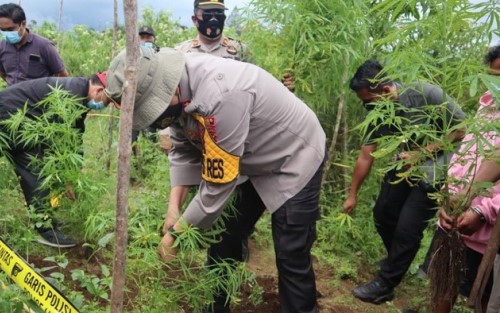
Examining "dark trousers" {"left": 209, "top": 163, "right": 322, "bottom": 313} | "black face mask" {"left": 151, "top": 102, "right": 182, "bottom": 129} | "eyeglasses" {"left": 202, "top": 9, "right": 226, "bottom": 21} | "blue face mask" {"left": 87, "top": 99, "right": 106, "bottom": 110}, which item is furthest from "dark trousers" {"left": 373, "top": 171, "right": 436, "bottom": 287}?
"blue face mask" {"left": 87, "top": 99, "right": 106, "bottom": 110}

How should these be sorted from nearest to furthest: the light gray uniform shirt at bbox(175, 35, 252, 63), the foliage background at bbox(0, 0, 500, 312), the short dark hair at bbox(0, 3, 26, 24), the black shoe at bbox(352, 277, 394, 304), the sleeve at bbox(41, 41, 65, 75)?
the foliage background at bbox(0, 0, 500, 312) < the black shoe at bbox(352, 277, 394, 304) < the light gray uniform shirt at bbox(175, 35, 252, 63) < the short dark hair at bbox(0, 3, 26, 24) < the sleeve at bbox(41, 41, 65, 75)

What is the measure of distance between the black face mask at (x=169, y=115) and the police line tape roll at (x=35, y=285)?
85 cm

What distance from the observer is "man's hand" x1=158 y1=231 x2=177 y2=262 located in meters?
2.37

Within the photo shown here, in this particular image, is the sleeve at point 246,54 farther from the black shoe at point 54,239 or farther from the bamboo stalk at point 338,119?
the black shoe at point 54,239

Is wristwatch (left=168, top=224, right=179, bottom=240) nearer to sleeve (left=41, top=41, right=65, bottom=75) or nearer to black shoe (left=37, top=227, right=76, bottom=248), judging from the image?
black shoe (left=37, top=227, right=76, bottom=248)

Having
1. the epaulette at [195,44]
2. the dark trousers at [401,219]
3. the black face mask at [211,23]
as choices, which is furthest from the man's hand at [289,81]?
the dark trousers at [401,219]

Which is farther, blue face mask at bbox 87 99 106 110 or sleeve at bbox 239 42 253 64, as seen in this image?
sleeve at bbox 239 42 253 64

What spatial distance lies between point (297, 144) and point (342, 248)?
2150 mm

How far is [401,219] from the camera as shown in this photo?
3711 millimetres

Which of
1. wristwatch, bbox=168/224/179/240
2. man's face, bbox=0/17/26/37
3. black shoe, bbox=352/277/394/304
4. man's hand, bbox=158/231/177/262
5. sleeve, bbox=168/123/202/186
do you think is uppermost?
man's face, bbox=0/17/26/37

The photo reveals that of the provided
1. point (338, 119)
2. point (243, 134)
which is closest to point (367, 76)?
point (338, 119)

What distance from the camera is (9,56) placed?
5.13 meters

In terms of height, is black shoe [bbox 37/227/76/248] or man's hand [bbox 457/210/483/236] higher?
man's hand [bbox 457/210/483/236]

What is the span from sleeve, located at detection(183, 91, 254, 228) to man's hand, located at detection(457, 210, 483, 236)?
1164mm
